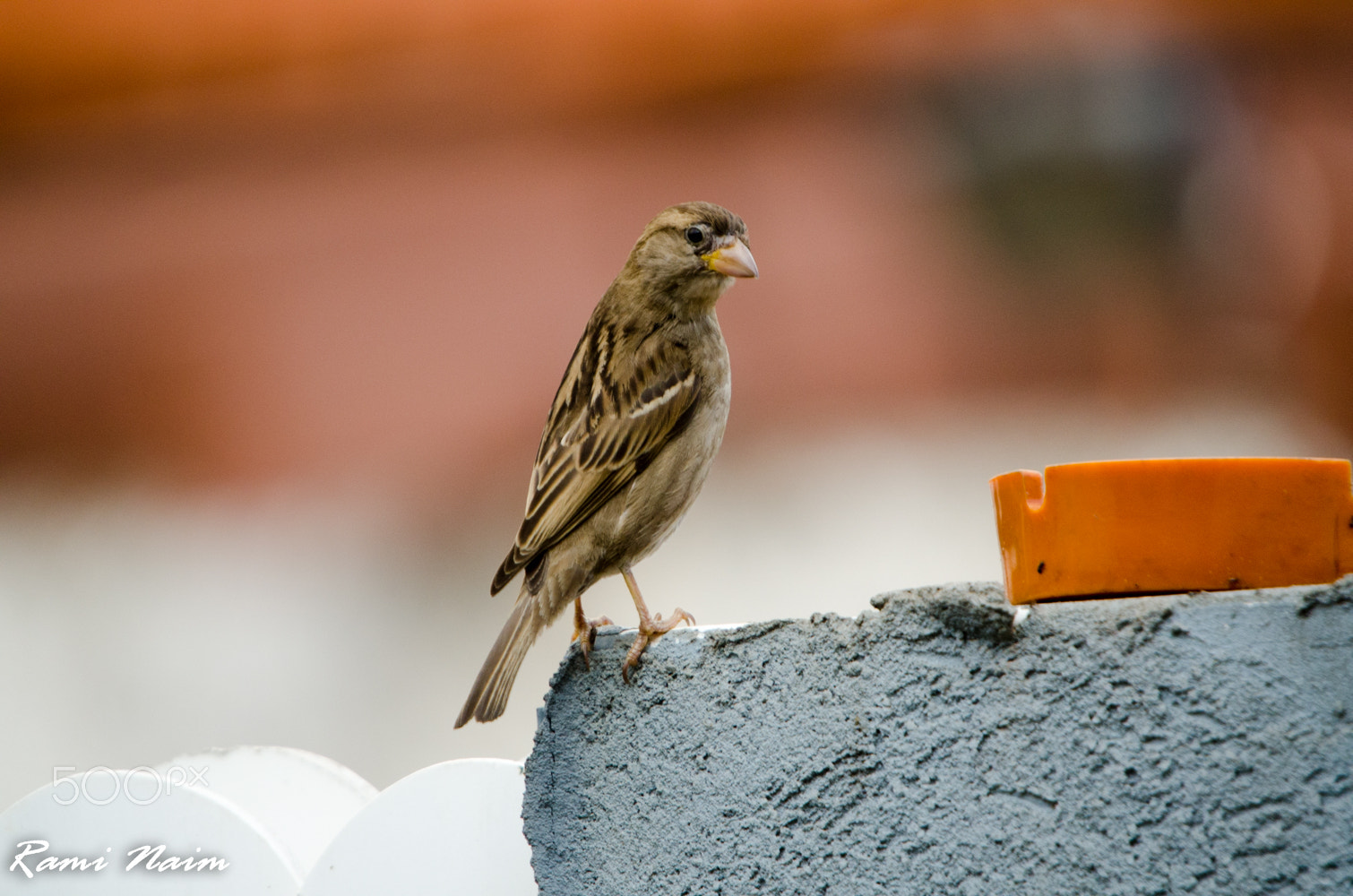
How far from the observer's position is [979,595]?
1511mm

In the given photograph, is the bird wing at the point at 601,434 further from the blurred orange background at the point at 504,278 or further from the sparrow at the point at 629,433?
the blurred orange background at the point at 504,278

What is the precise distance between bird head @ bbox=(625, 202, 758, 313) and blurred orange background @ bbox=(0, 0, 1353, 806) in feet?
8.49

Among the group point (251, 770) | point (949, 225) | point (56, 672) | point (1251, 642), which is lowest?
point (56, 672)

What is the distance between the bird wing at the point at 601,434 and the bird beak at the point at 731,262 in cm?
21

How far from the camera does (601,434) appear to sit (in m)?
2.54

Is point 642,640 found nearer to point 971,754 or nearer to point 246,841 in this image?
point 971,754

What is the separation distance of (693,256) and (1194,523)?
5.18ft

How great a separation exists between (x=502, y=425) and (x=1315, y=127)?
3.73 metres

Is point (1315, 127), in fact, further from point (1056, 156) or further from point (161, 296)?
point (161, 296)

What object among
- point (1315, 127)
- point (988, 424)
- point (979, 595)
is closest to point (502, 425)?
point (988, 424)

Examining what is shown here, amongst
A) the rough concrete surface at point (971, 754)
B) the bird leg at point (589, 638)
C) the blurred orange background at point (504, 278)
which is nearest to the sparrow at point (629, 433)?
the bird leg at point (589, 638)

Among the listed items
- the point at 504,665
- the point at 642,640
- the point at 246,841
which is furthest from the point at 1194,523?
the point at 246,841
